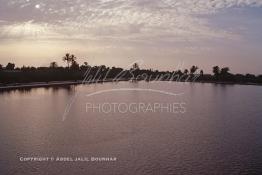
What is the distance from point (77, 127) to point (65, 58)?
102520 mm

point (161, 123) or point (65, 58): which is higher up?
point (65, 58)

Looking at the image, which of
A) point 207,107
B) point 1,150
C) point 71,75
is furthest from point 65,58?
point 1,150

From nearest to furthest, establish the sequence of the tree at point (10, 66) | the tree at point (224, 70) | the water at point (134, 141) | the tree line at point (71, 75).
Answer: the water at point (134, 141) < the tree line at point (71, 75) < the tree at point (10, 66) < the tree at point (224, 70)

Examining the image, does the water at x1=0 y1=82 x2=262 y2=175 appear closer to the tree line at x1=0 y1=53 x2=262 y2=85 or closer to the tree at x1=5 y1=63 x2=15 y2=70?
the tree line at x1=0 y1=53 x2=262 y2=85

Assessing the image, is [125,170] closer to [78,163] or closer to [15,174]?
[78,163]

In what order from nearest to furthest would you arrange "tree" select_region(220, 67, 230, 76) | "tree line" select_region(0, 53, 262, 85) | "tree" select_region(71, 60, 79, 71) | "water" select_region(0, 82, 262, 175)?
"water" select_region(0, 82, 262, 175) < "tree line" select_region(0, 53, 262, 85) < "tree" select_region(71, 60, 79, 71) < "tree" select_region(220, 67, 230, 76)

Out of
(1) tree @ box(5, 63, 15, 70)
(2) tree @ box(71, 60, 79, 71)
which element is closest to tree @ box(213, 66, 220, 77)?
(2) tree @ box(71, 60, 79, 71)

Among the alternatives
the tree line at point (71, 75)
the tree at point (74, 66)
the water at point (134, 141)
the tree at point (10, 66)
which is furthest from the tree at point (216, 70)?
the water at point (134, 141)

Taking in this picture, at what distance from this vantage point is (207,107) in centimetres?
5228

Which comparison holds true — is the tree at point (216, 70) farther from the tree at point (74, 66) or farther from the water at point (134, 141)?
the water at point (134, 141)

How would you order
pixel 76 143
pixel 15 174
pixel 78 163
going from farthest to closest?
pixel 76 143 < pixel 78 163 < pixel 15 174

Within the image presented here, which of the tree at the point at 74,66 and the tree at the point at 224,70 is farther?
the tree at the point at 224,70

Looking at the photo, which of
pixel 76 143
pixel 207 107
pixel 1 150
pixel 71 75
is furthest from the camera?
pixel 71 75

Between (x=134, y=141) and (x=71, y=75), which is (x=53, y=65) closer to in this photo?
(x=71, y=75)
